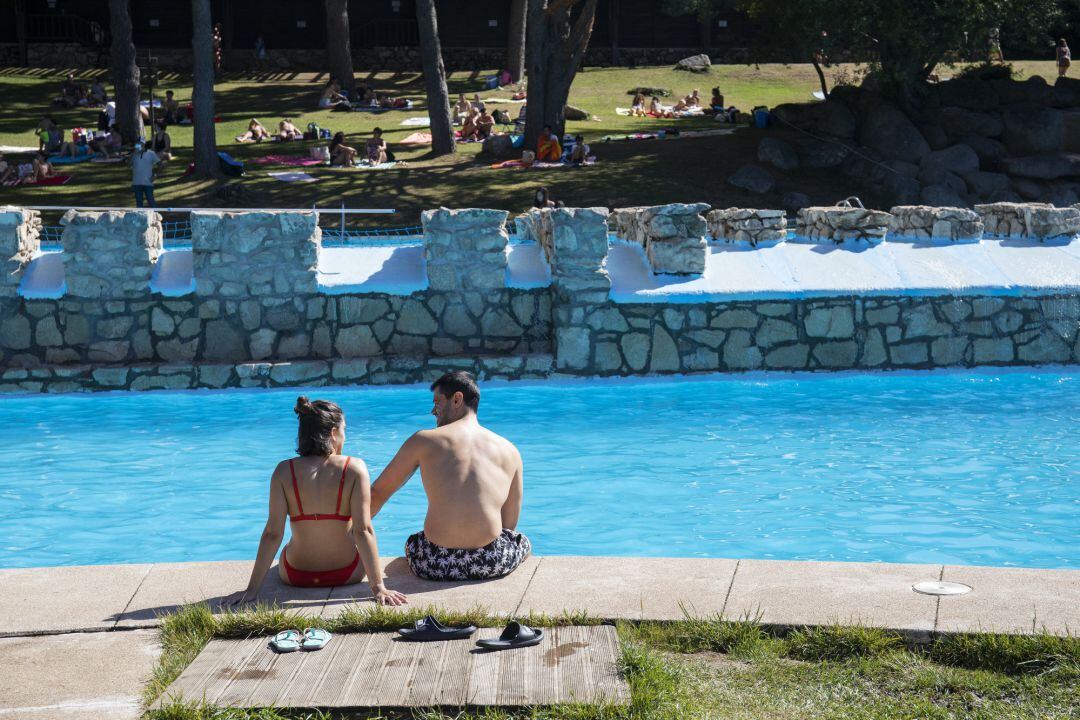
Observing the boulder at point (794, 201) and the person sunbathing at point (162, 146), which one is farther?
the person sunbathing at point (162, 146)

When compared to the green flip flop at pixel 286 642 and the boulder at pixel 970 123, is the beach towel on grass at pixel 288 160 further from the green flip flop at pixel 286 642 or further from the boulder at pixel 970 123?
the green flip flop at pixel 286 642

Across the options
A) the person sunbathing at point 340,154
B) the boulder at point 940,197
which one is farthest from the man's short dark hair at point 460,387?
the person sunbathing at point 340,154

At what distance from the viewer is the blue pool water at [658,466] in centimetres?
860

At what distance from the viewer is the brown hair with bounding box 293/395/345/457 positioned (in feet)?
18.9

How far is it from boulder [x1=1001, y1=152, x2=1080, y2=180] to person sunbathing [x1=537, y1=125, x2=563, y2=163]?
9.14 meters

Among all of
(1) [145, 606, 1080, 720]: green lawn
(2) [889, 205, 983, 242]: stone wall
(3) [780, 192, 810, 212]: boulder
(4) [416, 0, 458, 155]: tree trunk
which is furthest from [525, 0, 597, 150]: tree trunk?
(1) [145, 606, 1080, 720]: green lawn

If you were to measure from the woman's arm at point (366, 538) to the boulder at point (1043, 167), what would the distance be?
73.6 feet

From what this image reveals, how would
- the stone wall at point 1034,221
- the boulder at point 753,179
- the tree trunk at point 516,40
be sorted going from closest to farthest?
the stone wall at point 1034,221 < the boulder at point 753,179 < the tree trunk at point 516,40

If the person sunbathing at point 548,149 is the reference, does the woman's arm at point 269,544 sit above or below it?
below

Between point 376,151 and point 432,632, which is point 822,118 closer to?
point 376,151

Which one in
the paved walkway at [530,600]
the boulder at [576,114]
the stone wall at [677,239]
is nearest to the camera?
the paved walkway at [530,600]

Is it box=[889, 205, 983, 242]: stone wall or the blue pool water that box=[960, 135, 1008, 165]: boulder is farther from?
the blue pool water

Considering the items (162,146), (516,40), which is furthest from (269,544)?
(516,40)

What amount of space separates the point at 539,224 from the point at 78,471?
5747 millimetres
